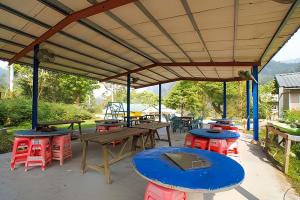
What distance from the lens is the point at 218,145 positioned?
387cm

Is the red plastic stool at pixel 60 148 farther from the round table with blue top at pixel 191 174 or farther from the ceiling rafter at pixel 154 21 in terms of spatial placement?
the ceiling rafter at pixel 154 21

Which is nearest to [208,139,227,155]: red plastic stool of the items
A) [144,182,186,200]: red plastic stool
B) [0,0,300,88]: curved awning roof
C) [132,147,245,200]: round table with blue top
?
[132,147,245,200]: round table with blue top

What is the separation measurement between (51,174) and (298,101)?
17.2 m

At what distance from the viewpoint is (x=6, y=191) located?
120 inches

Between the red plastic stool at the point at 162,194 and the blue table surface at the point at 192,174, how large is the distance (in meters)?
0.12

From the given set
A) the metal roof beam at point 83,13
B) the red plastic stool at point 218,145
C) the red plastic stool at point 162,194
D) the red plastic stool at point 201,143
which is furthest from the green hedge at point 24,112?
the red plastic stool at point 162,194

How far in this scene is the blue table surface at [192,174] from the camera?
1570 millimetres

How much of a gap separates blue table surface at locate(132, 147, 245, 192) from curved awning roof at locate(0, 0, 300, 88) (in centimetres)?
213

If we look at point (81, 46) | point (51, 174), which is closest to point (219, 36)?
point (81, 46)

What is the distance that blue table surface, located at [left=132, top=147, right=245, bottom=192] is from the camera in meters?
1.57

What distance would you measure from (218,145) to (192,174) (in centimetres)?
232

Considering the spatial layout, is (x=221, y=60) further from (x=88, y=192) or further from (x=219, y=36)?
(x=88, y=192)

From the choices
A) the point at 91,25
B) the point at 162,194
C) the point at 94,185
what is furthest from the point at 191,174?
the point at 91,25

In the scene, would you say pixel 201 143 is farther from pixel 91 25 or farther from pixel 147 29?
pixel 91 25
